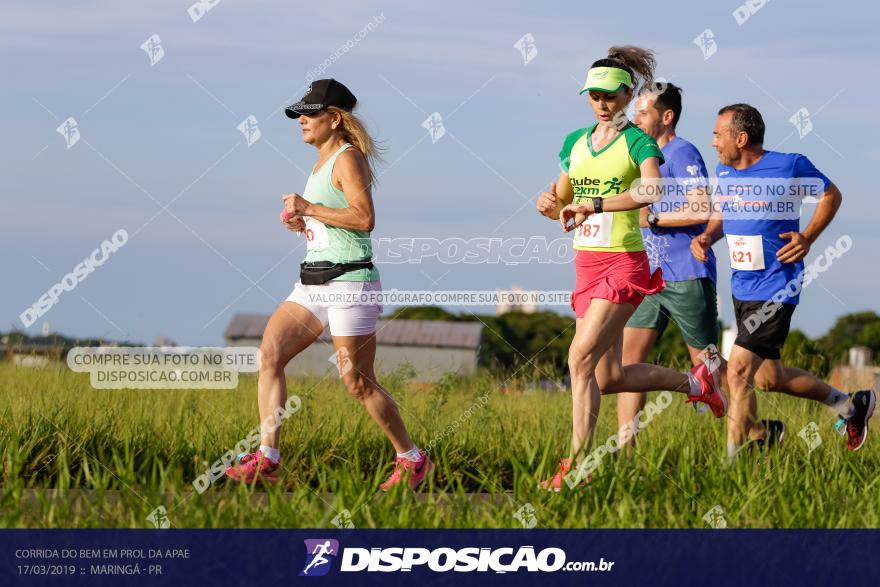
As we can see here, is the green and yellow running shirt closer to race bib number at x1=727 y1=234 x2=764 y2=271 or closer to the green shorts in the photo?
race bib number at x1=727 y1=234 x2=764 y2=271

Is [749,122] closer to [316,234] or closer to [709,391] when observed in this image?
[709,391]

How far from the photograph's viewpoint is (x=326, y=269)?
20.2 feet

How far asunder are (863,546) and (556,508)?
1.38 m

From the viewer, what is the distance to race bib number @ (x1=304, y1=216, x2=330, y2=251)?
6.18 m

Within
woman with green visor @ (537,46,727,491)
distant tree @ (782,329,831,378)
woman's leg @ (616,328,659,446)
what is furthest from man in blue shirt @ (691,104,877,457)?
distant tree @ (782,329,831,378)

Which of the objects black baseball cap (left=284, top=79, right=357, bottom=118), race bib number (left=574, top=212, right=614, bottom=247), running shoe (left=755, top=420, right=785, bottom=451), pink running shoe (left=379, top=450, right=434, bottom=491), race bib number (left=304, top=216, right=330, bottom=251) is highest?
black baseball cap (left=284, top=79, right=357, bottom=118)

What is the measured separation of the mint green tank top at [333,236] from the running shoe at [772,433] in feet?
9.02

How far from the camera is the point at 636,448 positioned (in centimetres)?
659

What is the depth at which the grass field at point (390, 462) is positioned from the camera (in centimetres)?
525

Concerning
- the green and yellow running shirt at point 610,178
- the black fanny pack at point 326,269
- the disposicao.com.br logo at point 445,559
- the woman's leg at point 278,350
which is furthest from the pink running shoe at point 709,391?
the disposicao.com.br logo at point 445,559

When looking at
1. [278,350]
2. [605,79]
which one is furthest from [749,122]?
[278,350]

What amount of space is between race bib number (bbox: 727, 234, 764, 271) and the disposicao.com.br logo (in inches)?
108

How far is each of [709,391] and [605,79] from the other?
235 cm

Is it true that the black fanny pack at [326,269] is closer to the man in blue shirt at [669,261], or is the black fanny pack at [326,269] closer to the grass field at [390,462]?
the grass field at [390,462]
